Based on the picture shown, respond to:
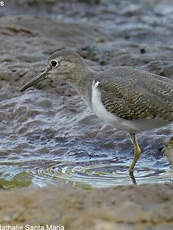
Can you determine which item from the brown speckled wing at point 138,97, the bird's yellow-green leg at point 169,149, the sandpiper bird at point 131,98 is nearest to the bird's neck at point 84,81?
the sandpiper bird at point 131,98

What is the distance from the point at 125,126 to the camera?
5.25 meters

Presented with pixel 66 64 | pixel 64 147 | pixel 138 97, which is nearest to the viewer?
pixel 138 97

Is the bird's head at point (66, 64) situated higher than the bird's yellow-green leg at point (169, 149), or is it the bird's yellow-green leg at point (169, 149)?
the bird's head at point (66, 64)

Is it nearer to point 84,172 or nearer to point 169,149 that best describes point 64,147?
point 84,172

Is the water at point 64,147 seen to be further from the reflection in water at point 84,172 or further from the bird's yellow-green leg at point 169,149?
the bird's yellow-green leg at point 169,149

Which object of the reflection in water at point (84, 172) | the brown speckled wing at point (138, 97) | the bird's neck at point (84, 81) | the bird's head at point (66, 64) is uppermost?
the bird's head at point (66, 64)

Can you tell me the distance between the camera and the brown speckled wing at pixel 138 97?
16.3ft

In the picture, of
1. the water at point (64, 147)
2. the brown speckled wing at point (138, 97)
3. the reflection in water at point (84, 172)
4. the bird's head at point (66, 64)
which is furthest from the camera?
the bird's head at point (66, 64)

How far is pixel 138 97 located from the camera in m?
5.02

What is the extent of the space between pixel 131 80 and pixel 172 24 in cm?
675

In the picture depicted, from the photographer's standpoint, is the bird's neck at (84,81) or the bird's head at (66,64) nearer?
the bird's neck at (84,81)

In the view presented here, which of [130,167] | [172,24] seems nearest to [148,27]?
[172,24]

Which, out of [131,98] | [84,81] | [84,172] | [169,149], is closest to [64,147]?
[84,172]

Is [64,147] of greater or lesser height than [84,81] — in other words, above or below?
below
